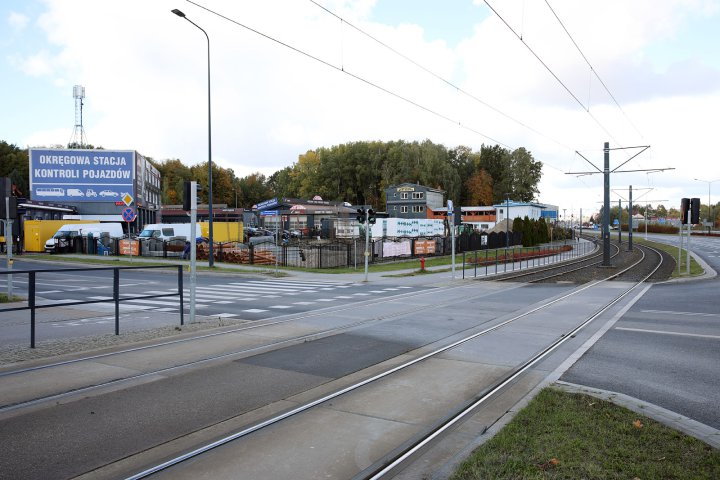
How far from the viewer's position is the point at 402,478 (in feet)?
15.6

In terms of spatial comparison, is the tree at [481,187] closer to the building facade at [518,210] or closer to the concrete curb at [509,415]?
the building facade at [518,210]

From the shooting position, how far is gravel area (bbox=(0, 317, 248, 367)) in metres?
9.10

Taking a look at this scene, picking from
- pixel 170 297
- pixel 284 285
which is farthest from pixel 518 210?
pixel 170 297

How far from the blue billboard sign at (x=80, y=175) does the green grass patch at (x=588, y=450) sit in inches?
2387

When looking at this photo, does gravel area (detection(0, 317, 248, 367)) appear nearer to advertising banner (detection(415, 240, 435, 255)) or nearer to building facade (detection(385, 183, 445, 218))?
advertising banner (detection(415, 240, 435, 255))

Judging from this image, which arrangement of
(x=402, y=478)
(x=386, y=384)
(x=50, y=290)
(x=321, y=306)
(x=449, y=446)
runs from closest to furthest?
(x=402, y=478)
(x=449, y=446)
(x=386, y=384)
(x=321, y=306)
(x=50, y=290)

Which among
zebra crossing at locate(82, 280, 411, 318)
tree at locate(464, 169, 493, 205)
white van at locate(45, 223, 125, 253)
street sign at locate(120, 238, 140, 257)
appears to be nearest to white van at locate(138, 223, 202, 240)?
white van at locate(45, 223, 125, 253)

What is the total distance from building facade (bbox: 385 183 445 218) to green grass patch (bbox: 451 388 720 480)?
8321 centimetres

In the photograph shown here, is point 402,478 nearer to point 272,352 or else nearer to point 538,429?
point 538,429

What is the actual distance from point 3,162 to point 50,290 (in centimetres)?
7866

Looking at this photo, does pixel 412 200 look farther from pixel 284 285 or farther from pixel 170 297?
pixel 170 297

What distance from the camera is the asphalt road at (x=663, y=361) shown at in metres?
7.12

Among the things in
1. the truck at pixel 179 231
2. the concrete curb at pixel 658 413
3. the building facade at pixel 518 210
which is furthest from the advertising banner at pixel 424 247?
the building facade at pixel 518 210

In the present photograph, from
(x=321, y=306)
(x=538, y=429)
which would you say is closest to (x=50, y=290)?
(x=321, y=306)
